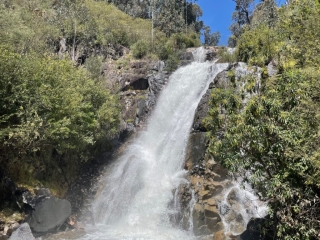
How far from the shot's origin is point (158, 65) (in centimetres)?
3597

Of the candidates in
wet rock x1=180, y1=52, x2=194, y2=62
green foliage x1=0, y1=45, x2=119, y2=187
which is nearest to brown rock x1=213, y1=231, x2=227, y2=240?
green foliage x1=0, y1=45, x2=119, y2=187

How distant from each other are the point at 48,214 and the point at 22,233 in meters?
2.08

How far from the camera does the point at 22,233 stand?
13469mm

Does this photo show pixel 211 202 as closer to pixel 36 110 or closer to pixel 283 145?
pixel 283 145

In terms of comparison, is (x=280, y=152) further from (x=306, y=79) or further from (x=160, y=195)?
(x=160, y=195)

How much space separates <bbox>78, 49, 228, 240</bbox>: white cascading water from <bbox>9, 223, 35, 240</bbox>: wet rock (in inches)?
114

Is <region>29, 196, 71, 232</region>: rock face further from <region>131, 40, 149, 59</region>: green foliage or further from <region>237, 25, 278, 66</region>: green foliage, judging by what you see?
<region>131, 40, 149, 59</region>: green foliage

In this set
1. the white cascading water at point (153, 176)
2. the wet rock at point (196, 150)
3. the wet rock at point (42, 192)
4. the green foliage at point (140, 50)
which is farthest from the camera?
the green foliage at point (140, 50)

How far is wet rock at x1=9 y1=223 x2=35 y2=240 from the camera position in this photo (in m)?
13.2

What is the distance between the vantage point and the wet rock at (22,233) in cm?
1323

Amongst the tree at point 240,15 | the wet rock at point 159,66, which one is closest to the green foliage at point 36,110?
the wet rock at point 159,66

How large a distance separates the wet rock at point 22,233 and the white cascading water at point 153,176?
290 cm

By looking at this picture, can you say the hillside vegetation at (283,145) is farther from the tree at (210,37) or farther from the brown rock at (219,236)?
the tree at (210,37)

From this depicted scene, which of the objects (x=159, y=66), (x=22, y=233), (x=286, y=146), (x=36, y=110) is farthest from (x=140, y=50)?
(x=286, y=146)
